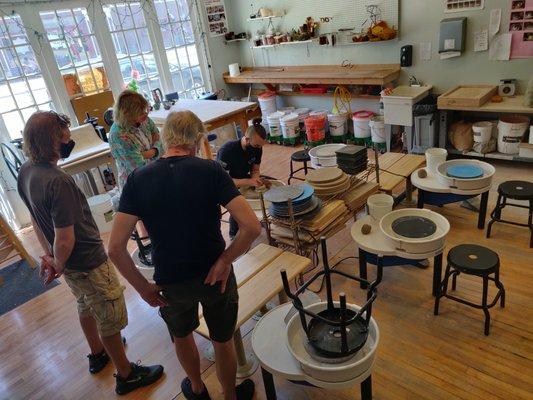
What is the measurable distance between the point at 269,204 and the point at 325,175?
457 mm

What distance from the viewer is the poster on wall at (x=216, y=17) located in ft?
20.7

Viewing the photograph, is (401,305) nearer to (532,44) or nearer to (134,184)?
(134,184)

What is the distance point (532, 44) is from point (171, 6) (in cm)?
474

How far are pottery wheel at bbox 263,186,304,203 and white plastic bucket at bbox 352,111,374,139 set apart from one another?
10.3 feet

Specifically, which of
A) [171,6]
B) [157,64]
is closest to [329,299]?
[157,64]

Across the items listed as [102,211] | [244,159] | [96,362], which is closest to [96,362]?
[96,362]

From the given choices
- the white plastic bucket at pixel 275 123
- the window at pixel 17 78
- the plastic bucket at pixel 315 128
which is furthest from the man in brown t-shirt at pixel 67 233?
the white plastic bucket at pixel 275 123

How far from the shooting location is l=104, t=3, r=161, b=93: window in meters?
5.36

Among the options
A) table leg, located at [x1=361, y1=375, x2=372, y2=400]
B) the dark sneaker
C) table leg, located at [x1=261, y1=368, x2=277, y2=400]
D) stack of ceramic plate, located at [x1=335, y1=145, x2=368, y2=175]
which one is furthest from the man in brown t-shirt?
stack of ceramic plate, located at [x1=335, y1=145, x2=368, y2=175]

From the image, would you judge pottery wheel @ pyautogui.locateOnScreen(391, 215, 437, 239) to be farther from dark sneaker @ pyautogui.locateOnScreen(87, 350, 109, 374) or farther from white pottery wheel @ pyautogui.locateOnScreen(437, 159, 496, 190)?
dark sneaker @ pyautogui.locateOnScreen(87, 350, 109, 374)

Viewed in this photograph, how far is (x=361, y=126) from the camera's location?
545cm

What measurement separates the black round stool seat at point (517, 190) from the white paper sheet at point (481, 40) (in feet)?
6.67

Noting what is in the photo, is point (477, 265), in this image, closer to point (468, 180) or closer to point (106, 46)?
point (468, 180)

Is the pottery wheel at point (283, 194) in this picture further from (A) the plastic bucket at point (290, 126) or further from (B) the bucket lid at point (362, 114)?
(A) the plastic bucket at point (290, 126)
